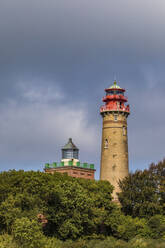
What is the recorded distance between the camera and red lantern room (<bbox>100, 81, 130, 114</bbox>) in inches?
3209

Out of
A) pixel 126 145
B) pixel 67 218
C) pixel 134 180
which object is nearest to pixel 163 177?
pixel 134 180

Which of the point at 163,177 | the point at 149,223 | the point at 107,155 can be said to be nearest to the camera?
the point at 149,223

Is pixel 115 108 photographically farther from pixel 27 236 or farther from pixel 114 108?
pixel 27 236

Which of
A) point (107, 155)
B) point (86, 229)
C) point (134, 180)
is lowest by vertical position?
point (86, 229)

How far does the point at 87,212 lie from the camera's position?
60.2 meters

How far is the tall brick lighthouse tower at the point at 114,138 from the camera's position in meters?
79.4

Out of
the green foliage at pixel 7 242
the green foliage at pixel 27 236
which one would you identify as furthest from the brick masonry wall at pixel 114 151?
the green foliage at pixel 7 242

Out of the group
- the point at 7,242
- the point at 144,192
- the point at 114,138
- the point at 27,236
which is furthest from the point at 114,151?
the point at 7,242

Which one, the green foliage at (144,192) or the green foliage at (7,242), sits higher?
the green foliage at (144,192)

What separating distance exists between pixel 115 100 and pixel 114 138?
6032mm

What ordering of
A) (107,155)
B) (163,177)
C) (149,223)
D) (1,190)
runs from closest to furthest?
(1,190)
(149,223)
(163,177)
(107,155)

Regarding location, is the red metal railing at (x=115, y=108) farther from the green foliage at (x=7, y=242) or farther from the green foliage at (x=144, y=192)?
the green foliage at (x=7, y=242)

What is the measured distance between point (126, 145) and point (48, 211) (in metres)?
25.3

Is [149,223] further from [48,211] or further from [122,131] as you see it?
[122,131]
